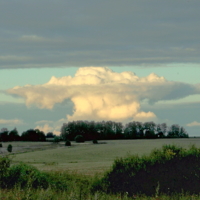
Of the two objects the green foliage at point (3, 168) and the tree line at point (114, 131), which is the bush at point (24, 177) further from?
the tree line at point (114, 131)

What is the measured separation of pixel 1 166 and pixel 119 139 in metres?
93.0

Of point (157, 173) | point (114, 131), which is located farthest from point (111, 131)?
point (157, 173)

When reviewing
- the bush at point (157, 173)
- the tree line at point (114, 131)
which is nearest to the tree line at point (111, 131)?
the tree line at point (114, 131)

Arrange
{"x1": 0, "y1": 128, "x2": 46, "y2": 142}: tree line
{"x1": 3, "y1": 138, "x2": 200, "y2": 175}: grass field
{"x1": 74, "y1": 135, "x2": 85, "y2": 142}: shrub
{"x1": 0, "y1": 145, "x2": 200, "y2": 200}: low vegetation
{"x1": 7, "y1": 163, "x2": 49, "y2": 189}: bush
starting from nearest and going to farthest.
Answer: {"x1": 0, "y1": 145, "x2": 200, "y2": 200}: low vegetation
{"x1": 7, "y1": 163, "x2": 49, "y2": 189}: bush
{"x1": 3, "y1": 138, "x2": 200, "y2": 175}: grass field
{"x1": 74, "y1": 135, "x2": 85, "y2": 142}: shrub
{"x1": 0, "y1": 128, "x2": 46, "y2": 142}: tree line

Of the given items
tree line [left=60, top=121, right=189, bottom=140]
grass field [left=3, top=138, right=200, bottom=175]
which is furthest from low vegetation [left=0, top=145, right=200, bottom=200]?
tree line [left=60, top=121, right=189, bottom=140]

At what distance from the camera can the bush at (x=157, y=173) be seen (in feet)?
60.7

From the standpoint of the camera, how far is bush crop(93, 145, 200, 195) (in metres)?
18.5

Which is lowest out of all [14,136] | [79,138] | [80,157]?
[80,157]

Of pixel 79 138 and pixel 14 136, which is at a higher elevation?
pixel 14 136

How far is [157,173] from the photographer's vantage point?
18797 millimetres

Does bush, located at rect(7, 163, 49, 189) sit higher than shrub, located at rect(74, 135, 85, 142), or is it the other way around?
shrub, located at rect(74, 135, 85, 142)

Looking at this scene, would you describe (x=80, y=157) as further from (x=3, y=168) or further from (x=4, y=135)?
(x=4, y=135)

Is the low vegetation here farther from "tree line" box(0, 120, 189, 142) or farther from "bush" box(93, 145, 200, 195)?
"tree line" box(0, 120, 189, 142)

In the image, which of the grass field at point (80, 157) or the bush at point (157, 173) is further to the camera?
the grass field at point (80, 157)
